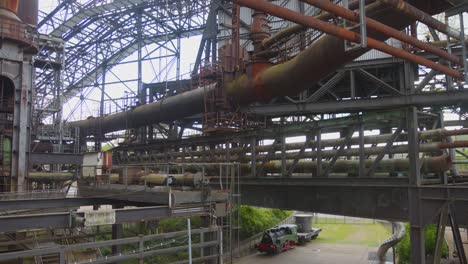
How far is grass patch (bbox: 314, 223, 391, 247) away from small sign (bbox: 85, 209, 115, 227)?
24394 millimetres

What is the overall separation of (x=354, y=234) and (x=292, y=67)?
88.9 ft

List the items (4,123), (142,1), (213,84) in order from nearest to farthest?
(213,84) → (4,123) → (142,1)

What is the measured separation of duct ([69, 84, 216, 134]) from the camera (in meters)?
18.0

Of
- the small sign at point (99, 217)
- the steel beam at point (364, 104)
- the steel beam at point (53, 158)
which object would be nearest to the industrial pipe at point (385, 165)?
the steel beam at point (364, 104)

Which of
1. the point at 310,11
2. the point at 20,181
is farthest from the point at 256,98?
the point at 20,181

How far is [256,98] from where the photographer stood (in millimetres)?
13227

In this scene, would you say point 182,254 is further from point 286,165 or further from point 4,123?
point 4,123

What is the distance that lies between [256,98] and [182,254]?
35.0 feet

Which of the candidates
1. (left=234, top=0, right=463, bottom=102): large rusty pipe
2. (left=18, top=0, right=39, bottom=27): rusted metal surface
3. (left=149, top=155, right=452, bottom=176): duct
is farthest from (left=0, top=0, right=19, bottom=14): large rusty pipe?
(left=149, top=155, right=452, bottom=176): duct

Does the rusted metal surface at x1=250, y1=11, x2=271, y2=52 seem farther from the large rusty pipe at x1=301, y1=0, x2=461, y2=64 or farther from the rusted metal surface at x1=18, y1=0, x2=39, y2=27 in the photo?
the rusted metal surface at x1=18, y1=0, x2=39, y2=27

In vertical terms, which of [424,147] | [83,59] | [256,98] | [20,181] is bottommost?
[20,181]

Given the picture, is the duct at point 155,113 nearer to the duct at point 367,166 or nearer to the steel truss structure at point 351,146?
the steel truss structure at point 351,146

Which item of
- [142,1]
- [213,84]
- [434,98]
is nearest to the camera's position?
[434,98]

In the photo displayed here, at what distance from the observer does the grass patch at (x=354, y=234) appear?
3048 centimetres
